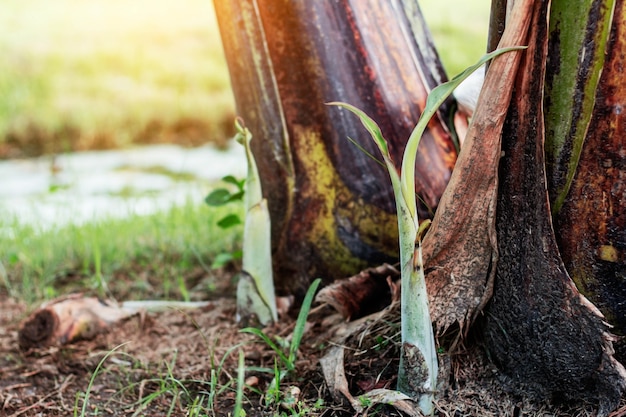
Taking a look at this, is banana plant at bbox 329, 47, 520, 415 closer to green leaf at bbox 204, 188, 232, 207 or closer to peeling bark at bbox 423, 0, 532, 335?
peeling bark at bbox 423, 0, 532, 335

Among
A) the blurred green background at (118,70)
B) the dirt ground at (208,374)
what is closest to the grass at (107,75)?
the blurred green background at (118,70)

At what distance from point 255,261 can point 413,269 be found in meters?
0.52

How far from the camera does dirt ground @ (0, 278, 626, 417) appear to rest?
114 cm

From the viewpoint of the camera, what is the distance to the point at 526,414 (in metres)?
1.10

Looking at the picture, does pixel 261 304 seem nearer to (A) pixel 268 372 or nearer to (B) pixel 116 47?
(A) pixel 268 372

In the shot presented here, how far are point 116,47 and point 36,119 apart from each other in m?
1.19

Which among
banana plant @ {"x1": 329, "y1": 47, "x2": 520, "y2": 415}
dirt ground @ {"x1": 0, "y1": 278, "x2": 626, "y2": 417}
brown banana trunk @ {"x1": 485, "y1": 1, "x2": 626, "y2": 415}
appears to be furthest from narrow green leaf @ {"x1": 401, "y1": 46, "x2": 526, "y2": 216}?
dirt ground @ {"x1": 0, "y1": 278, "x2": 626, "y2": 417}

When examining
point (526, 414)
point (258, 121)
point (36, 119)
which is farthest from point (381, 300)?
point (36, 119)

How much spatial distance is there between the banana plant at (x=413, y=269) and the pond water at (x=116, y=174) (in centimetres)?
236

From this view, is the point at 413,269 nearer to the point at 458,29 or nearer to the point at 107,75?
the point at 458,29

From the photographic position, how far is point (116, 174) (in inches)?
171

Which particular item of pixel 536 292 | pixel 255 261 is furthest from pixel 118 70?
pixel 536 292

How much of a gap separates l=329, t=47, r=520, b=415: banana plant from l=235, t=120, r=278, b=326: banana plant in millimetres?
438

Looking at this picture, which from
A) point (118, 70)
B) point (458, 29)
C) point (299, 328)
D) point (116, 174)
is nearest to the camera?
point (299, 328)
